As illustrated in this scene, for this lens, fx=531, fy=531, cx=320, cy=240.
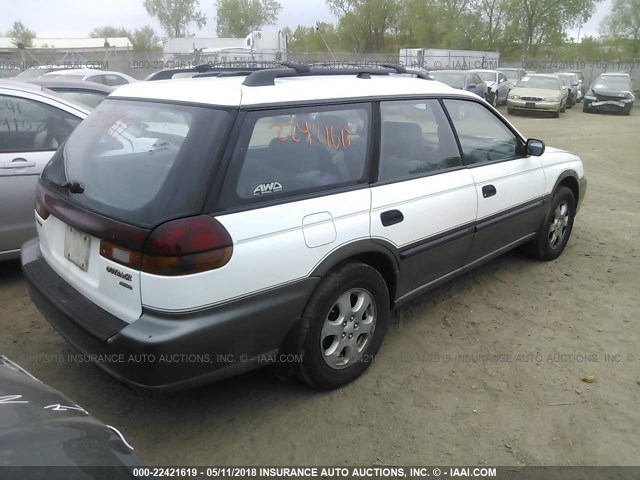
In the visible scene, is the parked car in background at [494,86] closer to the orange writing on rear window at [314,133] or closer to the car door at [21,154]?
the car door at [21,154]

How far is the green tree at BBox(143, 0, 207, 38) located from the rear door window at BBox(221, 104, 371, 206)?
77.5m

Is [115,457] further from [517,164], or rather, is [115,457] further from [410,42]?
[410,42]

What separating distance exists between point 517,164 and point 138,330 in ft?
10.7

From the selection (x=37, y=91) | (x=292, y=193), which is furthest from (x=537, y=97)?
(x=292, y=193)

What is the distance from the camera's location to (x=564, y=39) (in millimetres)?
53156

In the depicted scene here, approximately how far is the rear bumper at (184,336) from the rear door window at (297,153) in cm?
50

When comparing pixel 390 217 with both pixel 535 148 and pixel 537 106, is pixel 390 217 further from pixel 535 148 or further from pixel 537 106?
pixel 537 106

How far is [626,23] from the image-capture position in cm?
4744

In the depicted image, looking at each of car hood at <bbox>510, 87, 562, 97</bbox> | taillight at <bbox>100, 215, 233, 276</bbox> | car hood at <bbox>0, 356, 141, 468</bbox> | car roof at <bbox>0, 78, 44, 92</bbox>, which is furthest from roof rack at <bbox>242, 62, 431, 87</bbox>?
car hood at <bbox>510, 87, 562, 97</bbox>

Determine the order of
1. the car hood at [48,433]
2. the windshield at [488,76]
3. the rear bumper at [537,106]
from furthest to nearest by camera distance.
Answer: the windshield at [488,76] < the rear bumper at [537,106] < the car hood at [48,433]

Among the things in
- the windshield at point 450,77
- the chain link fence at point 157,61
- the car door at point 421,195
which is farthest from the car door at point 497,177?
the chain link fence at point 157,61

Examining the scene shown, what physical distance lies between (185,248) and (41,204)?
53.4 inches

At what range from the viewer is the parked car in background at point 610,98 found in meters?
22.7

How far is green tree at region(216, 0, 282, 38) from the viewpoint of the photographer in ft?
224
